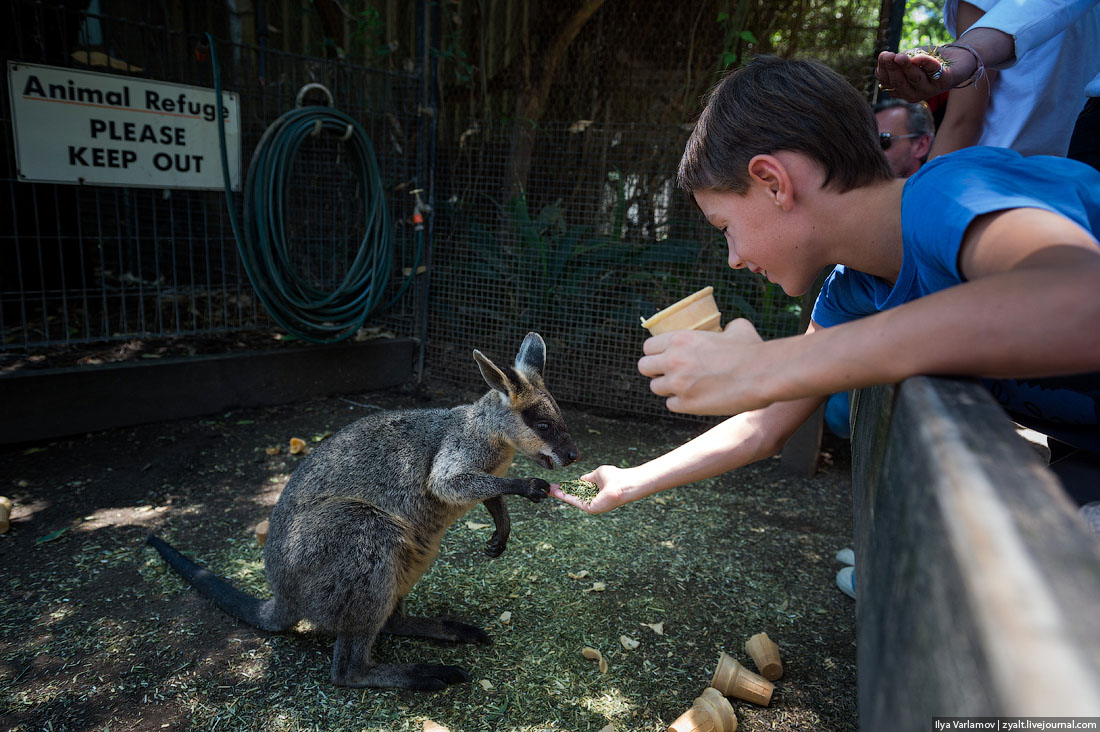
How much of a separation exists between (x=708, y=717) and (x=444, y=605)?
134cm

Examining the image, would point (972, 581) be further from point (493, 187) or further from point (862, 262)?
point (493, 187)

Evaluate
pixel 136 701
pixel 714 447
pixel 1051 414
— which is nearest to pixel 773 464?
pixel 714 447

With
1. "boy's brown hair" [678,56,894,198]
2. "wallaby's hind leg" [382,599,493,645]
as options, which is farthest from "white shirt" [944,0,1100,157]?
"wallaby's hind leg" [382,599,493,645]

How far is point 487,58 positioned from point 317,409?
12.8 ft

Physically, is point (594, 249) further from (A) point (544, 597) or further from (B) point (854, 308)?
(B) point (854, 308)

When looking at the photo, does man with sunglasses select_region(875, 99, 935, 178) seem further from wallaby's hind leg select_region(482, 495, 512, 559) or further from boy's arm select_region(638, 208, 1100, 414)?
boy's arm select_region(638, 208, 1100, 414)

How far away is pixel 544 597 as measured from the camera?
315 cm

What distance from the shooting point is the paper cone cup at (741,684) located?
2.46 metres

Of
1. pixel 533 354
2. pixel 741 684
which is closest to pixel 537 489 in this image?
pixel 533 354

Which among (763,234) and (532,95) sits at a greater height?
(532,95)

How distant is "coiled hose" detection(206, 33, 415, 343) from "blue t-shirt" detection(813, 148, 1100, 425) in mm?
4473

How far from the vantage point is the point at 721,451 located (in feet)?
6.69

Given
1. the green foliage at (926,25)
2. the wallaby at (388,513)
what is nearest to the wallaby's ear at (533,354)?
the wallaby at (388,513)

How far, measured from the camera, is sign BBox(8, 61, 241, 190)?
4.22 m
